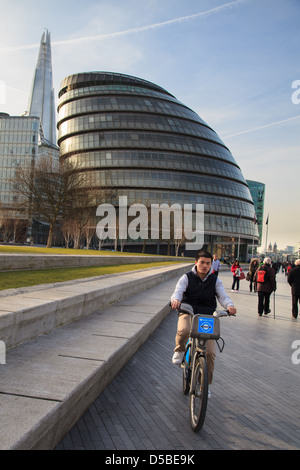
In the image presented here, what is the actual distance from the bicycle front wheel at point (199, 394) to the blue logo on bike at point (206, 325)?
13.2 inches

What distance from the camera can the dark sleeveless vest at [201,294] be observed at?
17.1ft

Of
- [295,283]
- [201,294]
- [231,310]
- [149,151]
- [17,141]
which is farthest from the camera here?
[17,141]

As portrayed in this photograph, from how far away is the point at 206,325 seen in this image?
452 centimetres

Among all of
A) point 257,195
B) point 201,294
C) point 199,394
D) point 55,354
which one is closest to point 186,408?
point 199,394

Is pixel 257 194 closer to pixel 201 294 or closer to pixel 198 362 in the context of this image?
pixel 201 294

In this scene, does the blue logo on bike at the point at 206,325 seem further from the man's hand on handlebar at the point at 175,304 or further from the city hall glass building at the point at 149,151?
the city hall glass building at the point at 149,151

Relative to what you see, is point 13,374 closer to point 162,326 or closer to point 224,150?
point 162,326

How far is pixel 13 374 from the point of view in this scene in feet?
13.4

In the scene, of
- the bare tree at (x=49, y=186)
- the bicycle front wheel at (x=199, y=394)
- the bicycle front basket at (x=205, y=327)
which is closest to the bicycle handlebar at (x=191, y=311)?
the bicycle front basket at (x=205, y=327)

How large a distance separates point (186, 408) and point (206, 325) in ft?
3.61

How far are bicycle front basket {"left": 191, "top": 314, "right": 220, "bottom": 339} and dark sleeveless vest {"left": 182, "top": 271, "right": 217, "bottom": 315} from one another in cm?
66
